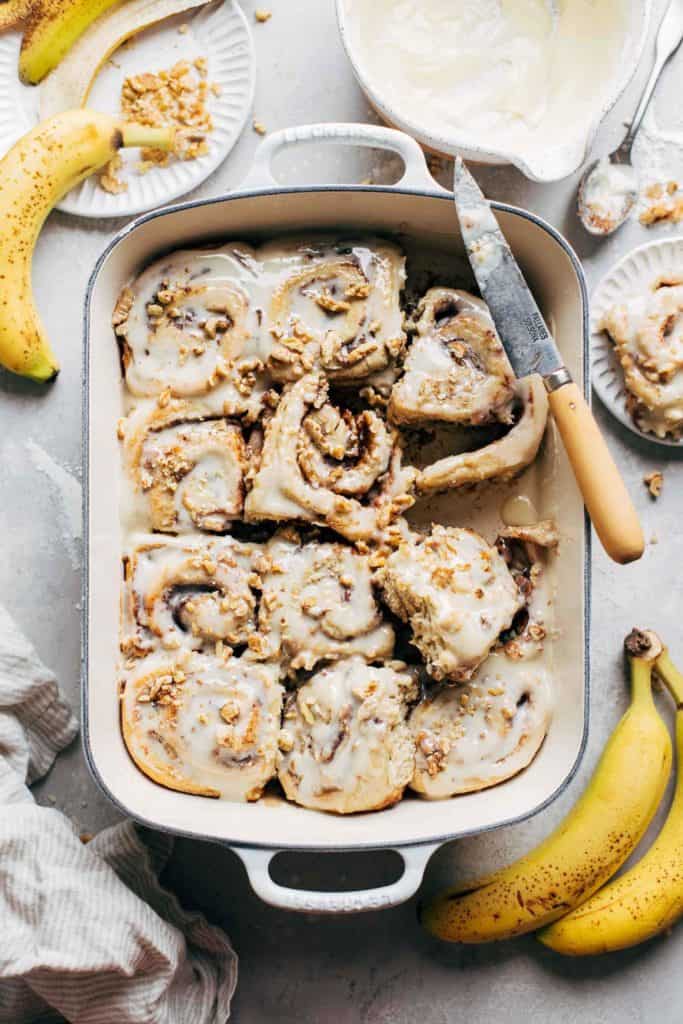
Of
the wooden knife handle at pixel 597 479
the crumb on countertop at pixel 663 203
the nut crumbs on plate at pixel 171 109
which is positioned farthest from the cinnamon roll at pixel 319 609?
the crumb on countertop at pixel 663 203

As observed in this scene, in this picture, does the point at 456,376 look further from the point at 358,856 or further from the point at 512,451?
the point at 358,856

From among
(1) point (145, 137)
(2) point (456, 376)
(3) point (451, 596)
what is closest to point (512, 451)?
(2) point (456, 376)

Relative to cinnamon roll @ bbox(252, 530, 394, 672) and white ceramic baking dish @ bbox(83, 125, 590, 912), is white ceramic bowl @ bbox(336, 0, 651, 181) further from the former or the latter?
cinnamon roll @ bbox(252, 530, 394, 672)

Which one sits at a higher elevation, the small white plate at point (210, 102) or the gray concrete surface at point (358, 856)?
the small white plate at point (210, 102)

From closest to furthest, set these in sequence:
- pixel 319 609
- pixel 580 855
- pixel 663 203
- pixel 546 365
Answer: pixel 546 365, pixel 319 609, pixel 580 855, pixel 663 203

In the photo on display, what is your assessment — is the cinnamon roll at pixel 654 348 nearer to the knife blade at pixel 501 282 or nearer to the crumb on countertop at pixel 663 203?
the crumb on countertop at pixel 663 203

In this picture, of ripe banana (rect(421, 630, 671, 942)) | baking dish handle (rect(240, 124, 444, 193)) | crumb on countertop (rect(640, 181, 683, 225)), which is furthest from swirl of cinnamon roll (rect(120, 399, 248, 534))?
crumb on countertop (rect(640, 181, 683, 225))

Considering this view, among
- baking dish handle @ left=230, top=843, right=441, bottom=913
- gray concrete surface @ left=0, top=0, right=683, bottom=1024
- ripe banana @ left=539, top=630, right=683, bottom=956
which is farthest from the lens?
gray concrete surface @ left=0, top=0, right=683, bottom=1024
